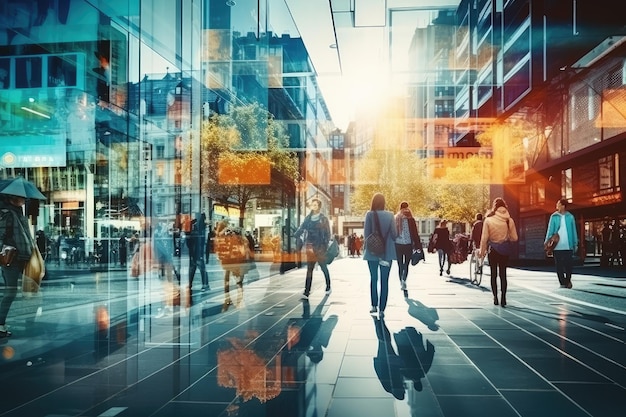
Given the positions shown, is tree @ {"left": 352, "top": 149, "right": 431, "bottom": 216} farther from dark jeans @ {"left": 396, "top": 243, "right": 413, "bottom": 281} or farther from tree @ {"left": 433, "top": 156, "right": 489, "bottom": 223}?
dark jeans @ {"left": 396, "top": 243, "right": 413, "bottom": 281}

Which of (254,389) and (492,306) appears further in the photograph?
(492,306)

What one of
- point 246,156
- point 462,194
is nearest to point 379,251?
point 246,156

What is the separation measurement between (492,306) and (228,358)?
17.8 feet

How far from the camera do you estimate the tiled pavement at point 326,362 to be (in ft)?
12.9

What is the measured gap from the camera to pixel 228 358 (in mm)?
5520

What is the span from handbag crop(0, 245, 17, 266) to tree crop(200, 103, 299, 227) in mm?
9487

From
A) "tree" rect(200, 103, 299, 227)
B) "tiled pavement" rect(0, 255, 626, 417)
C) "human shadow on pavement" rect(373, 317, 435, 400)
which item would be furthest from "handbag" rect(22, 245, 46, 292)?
"tree" rect(200, 103, 299, 227)

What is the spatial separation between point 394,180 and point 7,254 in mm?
45931

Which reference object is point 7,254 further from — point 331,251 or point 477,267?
point 477,267

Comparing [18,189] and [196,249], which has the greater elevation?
[18,189]

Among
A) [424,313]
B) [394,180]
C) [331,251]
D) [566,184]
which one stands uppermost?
[394,180]

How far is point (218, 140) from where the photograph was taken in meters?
18.8

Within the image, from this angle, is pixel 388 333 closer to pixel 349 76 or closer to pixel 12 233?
pixel 12 233

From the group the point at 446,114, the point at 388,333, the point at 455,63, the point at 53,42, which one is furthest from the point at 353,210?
the point at 388,333
